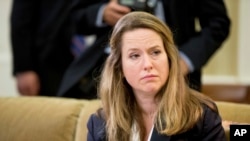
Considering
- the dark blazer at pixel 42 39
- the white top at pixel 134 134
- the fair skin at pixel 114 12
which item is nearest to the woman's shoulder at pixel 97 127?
the white top at pixel 134 134

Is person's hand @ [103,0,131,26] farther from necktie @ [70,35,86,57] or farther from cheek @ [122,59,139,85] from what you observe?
cheek @ [122,59,139,85]

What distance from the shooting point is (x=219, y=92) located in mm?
2785

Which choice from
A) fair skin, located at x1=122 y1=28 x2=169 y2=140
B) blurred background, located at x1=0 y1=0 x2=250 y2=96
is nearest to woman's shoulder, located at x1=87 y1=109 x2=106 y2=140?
fair skin, located at x1=122 y1=28 x2=169 y2=140

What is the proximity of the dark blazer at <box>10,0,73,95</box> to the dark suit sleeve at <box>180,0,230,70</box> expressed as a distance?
706 mm

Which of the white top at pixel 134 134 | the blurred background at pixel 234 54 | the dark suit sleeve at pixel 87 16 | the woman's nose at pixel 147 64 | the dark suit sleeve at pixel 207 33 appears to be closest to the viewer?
the woman's nose at pixel 147 64

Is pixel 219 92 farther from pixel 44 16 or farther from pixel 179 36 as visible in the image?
pixel 44 16

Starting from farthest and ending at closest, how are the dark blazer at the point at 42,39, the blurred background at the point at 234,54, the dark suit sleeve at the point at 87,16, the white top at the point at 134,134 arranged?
1. the blurred background at the point at 234,54
2. the dark blazer at the point at 42,39
3. the dark suit sleeve at the point at 87,16
4. the white top at the point at 134,134

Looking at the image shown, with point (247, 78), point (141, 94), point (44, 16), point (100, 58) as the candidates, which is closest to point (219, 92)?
point (247, 78)

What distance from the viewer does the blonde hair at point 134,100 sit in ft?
4.87

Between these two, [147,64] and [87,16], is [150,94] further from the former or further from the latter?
[87,16]

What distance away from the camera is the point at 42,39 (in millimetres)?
2521

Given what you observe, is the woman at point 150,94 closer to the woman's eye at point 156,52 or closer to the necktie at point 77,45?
the woman's eye at point 156,52

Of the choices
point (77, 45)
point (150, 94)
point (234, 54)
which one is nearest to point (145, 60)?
point (150, 94)

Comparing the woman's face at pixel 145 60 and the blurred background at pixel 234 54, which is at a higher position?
the woman's face at pixel 145 60
